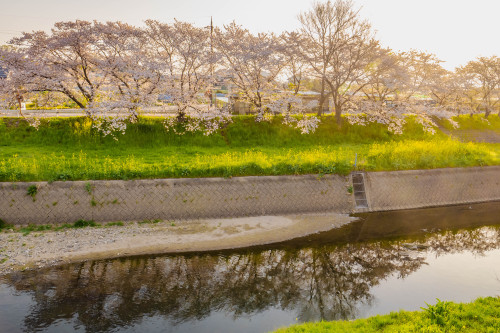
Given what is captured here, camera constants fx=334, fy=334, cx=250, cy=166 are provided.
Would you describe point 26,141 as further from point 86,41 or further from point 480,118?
point 480,118

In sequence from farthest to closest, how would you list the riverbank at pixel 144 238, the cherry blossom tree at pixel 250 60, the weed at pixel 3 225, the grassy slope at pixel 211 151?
the cherry blossom tree at pixel 250 60, the grassy slope at pixel 211 151, the weed at pixel 3 225, the riverbank at pixel 144 238

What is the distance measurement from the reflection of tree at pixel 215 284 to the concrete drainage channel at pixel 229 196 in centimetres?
388

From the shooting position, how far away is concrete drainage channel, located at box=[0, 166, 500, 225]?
Result: 1722 centimetres

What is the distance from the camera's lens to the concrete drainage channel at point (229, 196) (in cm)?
1722

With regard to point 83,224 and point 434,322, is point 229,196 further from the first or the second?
point 434,322

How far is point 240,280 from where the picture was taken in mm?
13211

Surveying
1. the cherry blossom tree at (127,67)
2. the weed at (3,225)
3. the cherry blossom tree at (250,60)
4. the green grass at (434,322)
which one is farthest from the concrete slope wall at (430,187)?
the weed at (3,225)

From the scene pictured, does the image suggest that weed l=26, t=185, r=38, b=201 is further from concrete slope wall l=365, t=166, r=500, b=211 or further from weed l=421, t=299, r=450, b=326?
concrete slope wall l=365, t=166, r=500, b=211

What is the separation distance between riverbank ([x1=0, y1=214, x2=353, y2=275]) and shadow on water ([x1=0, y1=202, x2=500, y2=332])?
0.61 m

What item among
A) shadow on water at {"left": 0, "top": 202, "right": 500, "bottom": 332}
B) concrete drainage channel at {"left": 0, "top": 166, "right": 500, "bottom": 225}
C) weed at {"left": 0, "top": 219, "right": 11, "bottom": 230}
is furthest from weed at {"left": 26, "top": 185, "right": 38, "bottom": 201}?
shadow on water at {"left": 0, "top": 202, "right": 500, "bottom": 332}

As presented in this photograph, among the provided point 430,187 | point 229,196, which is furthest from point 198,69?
point 430,187

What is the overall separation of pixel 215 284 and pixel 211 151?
14.3 m

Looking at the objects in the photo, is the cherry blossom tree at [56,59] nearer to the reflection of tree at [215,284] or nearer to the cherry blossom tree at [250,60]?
the cherry blossom tree at [250,60]

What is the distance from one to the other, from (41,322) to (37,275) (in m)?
3.02
